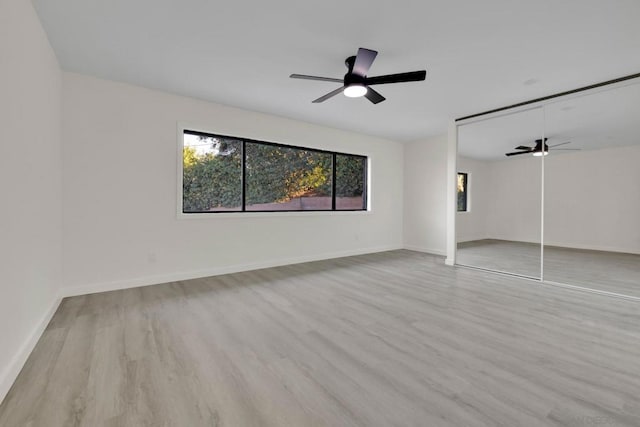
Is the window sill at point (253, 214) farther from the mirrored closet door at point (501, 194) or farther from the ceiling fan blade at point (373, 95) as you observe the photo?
the ceiling fan blade at point (373, 95)

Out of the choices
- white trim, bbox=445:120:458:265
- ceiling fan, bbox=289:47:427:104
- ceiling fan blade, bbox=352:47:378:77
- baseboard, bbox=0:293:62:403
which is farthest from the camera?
white trim, bbox=445:120:458:265

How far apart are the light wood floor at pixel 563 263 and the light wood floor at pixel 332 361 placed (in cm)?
54

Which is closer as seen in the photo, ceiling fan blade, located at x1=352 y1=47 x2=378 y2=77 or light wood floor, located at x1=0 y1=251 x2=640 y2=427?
light wood floor, located at x1=0 y1=251 x2=640 y2=427

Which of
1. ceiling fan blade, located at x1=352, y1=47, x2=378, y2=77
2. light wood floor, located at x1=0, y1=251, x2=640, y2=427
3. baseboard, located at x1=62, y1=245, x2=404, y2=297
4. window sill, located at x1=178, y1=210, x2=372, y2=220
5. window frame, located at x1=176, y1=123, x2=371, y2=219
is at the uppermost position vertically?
ceiling fan blade, located at x1=352, y1=47, x2=378, y2=77

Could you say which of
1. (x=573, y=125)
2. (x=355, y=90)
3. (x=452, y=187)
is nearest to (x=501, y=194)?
(x=452, y=187)

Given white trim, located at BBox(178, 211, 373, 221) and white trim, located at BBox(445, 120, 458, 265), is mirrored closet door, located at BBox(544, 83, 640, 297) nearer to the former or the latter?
white trim, located at BBox(445, 120, 458, 265)

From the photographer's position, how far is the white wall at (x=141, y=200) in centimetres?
320

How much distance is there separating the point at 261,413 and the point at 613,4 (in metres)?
3.59

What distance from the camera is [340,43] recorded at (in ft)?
8.56

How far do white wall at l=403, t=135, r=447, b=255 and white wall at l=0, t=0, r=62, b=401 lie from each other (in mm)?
6017

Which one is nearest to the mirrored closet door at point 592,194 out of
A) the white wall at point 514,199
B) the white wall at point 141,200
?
the white wall at point 514,199

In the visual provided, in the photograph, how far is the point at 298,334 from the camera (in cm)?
229

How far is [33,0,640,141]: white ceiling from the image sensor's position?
2152mm

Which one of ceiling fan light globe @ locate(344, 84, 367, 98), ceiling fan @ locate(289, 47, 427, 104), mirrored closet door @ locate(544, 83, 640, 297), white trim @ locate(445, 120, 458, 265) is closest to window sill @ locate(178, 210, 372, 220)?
white trim @ locate(445, 120, 458, 265)
